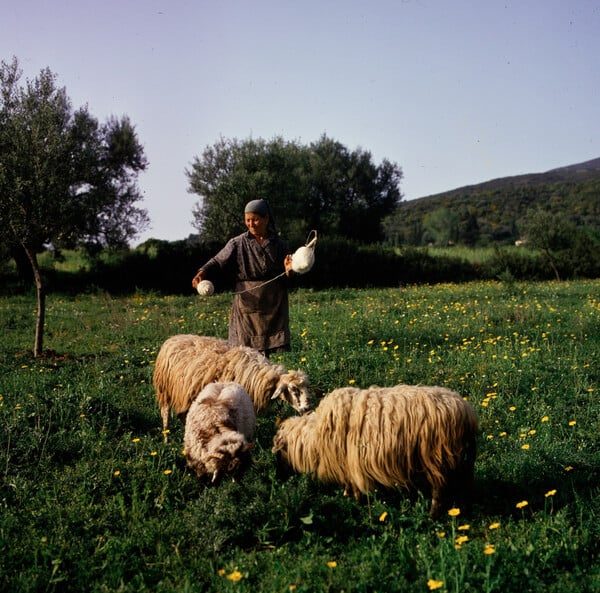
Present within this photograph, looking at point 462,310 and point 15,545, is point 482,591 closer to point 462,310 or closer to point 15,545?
point 15,545

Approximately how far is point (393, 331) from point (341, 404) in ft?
18.6

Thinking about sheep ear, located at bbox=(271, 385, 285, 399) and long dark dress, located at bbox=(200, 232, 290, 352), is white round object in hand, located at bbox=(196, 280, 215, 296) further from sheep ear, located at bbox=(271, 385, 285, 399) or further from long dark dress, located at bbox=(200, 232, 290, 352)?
sheep ear, located at bbox=(271, 385, 285, 399)

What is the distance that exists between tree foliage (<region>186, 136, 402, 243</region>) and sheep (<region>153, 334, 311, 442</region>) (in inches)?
940

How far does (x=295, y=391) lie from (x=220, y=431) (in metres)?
1.08

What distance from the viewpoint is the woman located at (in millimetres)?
6547

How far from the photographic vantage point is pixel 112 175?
25.4 meters

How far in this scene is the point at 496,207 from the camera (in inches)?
2886

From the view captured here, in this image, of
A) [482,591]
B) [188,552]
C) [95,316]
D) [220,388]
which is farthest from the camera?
[95,316]

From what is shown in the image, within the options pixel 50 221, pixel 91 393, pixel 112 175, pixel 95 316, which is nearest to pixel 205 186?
pixel 112 175

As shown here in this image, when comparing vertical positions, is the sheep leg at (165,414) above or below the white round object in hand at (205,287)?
below

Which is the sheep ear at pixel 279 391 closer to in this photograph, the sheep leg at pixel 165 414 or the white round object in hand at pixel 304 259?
the white round object in hand at pixel 304 259

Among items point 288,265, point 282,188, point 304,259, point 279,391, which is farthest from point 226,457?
point 282,188

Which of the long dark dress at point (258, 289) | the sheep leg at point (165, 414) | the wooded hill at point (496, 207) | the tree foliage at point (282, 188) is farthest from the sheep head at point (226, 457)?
the wooded hill at point (496, 207)

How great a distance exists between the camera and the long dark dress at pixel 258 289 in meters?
6.55
